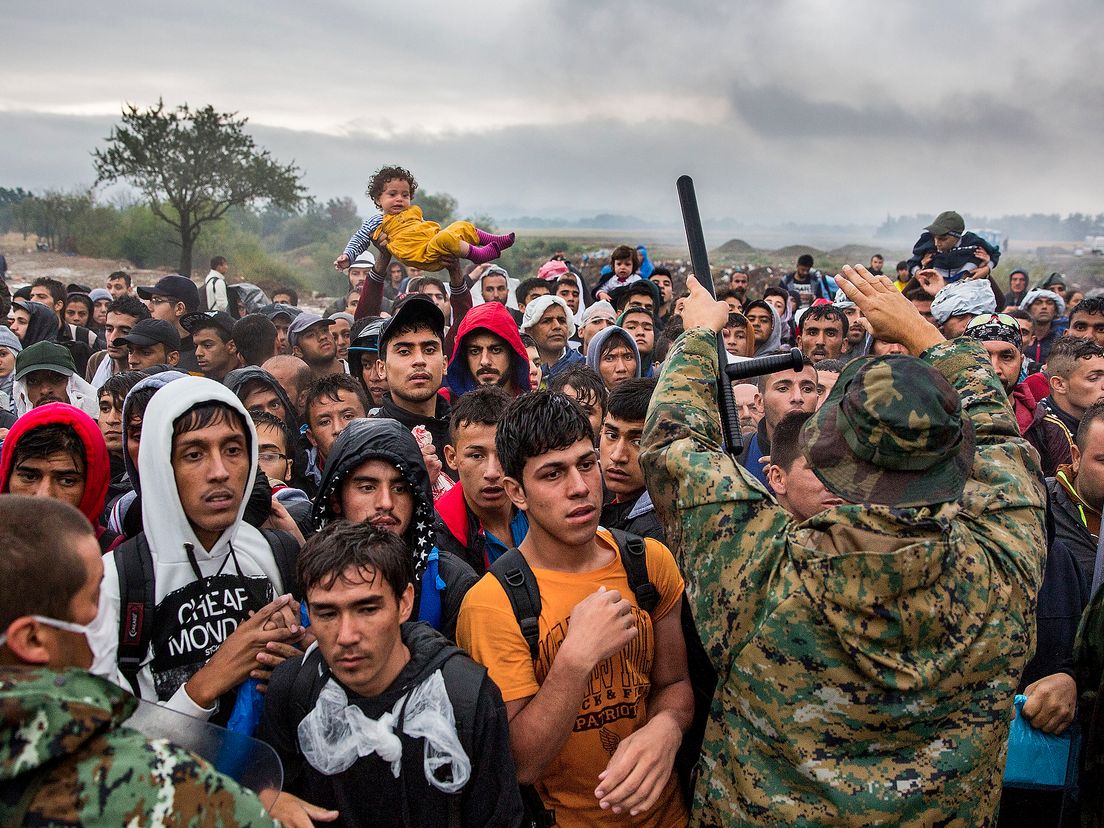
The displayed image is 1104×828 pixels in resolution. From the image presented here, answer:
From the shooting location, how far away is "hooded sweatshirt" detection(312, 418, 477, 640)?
268cm

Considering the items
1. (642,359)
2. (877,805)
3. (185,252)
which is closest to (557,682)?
(877,805)

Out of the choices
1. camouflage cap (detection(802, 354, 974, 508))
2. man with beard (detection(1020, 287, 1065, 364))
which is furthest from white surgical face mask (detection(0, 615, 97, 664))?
man with beard (detection(1020, 287, 1065, 364))

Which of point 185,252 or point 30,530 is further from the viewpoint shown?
point 185,252

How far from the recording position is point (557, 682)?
Result: 2.08m

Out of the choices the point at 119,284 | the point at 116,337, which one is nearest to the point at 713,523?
the point at 116,337

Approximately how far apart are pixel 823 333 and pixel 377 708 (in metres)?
5.96

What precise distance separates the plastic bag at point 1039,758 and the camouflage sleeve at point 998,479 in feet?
3.00

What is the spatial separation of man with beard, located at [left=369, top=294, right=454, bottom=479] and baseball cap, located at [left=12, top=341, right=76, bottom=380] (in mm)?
2299

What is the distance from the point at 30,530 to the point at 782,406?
400 cm

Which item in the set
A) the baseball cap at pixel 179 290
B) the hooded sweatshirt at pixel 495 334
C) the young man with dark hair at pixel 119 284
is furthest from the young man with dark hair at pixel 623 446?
the young man with dark hair at pixel 119 284

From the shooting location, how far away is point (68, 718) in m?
1.24

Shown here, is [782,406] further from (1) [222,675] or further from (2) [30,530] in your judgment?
(2) [30,530]

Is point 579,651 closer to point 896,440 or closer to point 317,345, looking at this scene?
point 896,440

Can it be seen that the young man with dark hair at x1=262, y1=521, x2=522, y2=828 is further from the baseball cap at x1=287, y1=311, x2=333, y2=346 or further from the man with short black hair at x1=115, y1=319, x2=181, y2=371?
the baseball cap at x1=287, y1=311, x2=333, y2=346
